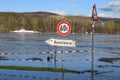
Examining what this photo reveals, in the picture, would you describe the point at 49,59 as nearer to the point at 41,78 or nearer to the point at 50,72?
the point at 50,72

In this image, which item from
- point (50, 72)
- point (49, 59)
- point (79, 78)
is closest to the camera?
point (79, 78)

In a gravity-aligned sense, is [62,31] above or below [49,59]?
above

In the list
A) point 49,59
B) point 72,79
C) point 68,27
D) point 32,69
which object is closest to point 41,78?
point 72,79

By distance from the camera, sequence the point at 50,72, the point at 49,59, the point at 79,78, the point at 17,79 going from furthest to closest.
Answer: the point at 49,59 < the point at 50,72 < the point at 79,78 < the point at 17,79

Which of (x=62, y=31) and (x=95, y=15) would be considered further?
(x=95, y=15)

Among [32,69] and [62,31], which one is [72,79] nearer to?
[62,31]

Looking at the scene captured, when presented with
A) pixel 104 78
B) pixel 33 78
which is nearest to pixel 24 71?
pixel 33 78

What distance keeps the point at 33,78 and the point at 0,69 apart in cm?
577

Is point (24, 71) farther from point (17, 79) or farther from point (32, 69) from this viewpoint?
point (17, 79)

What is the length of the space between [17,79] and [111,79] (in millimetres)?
5705

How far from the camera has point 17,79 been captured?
20.0 metres

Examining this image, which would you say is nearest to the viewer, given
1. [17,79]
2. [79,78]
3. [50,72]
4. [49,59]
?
[17,79]

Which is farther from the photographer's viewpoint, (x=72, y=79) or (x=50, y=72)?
(x=50, y=72)

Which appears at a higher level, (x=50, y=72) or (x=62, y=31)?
(x=62, y=31)
